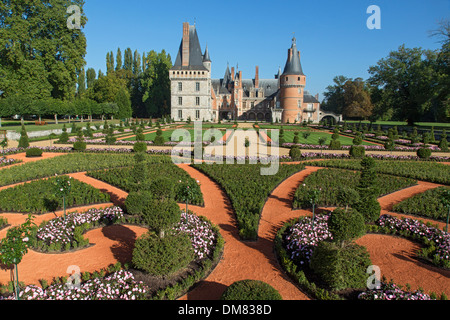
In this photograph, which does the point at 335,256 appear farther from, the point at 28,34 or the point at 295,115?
the point at 295,115

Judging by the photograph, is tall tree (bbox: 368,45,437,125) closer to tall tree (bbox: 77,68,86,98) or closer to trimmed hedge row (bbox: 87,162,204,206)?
trimmed hedge row (bbox: 87,162,204,206)

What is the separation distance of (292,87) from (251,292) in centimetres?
5769

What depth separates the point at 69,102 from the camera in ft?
132

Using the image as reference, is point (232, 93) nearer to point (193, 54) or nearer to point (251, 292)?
point (193, 54)

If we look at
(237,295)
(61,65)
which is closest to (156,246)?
(237,295)

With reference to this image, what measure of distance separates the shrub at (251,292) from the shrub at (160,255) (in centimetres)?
175

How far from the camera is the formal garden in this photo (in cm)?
520

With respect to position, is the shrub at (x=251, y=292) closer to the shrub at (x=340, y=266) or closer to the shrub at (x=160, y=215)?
the shrub at (x=340, y=266)

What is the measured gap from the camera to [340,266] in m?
5.28

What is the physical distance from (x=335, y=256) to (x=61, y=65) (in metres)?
40.0

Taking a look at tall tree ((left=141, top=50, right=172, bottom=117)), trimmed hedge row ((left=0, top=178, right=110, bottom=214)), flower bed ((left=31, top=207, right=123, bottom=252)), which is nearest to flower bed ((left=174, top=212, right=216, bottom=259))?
flower bed ((left=31, top=207, right=123, bottom=252))

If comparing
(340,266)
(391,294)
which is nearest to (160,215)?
(340,266)

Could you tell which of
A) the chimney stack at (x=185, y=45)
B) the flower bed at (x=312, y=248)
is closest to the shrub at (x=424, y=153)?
the flower bed at (x=312, y=248)

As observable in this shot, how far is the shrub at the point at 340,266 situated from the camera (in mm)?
5262
